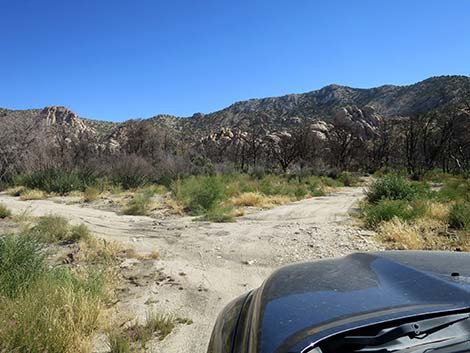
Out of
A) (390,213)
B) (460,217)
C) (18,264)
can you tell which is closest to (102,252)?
(18,264)

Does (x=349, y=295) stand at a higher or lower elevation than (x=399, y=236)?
higher

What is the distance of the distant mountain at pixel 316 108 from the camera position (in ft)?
226

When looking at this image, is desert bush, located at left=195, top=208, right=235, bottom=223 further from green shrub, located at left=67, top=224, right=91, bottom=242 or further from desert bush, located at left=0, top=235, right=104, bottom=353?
desert bush, located at left=0, top=235, right=104, bottom=353

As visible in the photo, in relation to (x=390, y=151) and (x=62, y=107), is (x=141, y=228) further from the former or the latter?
(x=62, y=107)

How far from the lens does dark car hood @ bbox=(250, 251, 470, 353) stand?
1.27m

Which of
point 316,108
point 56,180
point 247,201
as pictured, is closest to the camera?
point 247,201

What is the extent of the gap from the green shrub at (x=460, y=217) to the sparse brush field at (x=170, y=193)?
5672 mm

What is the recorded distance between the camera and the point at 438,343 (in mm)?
1189

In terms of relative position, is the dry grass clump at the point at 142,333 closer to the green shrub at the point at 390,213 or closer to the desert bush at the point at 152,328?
the desert bush at the point at 152,328

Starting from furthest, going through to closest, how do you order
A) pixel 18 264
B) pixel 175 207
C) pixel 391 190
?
pixel 391 190
pixel 175 207
pixel 18 264

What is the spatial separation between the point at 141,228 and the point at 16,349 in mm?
6624

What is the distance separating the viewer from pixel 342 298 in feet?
4.99

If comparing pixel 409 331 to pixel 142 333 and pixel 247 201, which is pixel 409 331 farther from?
Result: pixel 247 201

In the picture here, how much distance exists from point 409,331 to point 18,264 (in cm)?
451
